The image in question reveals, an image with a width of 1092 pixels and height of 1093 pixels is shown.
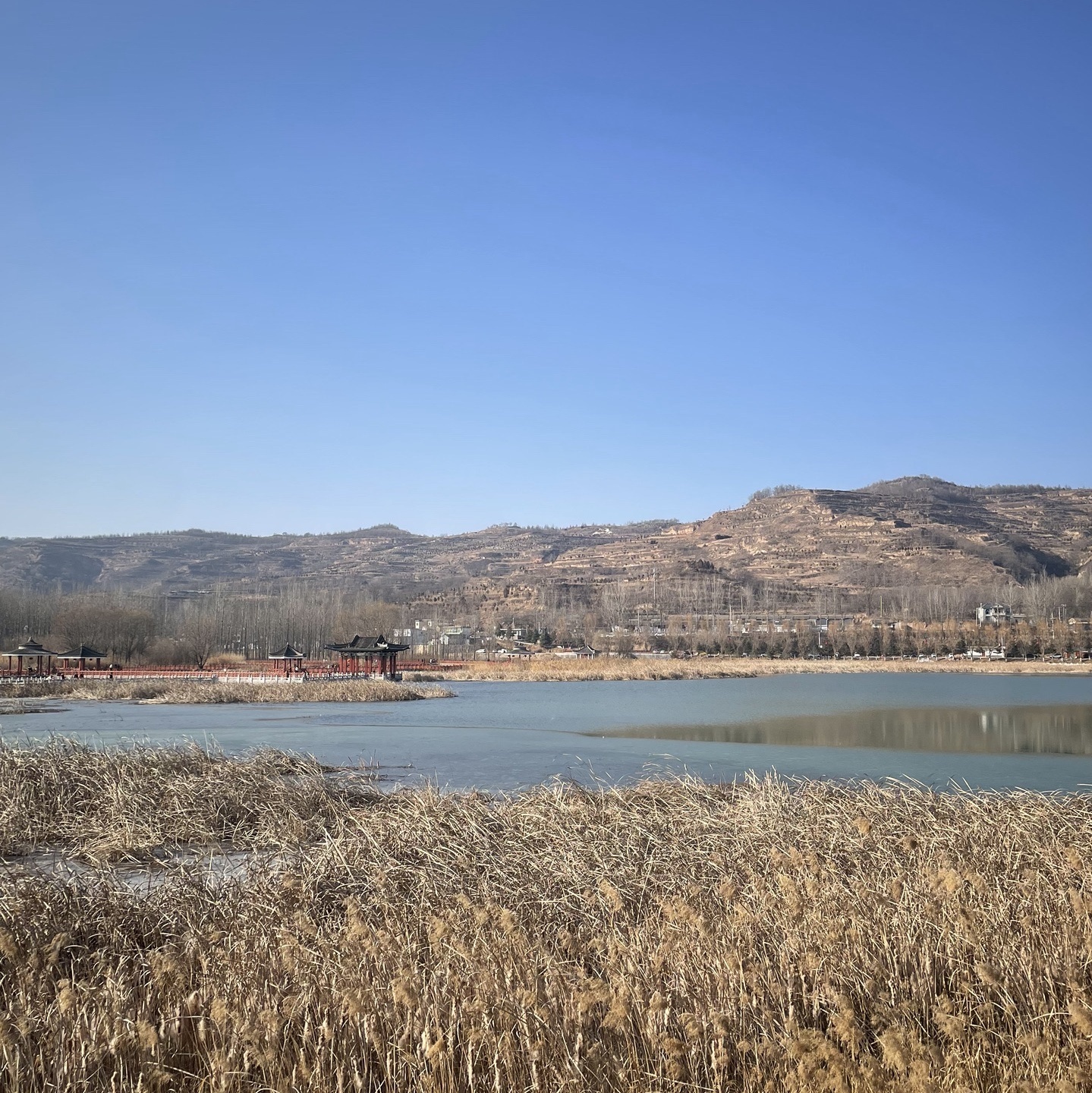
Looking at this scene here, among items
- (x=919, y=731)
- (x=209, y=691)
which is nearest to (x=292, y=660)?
(x=209, y=691)

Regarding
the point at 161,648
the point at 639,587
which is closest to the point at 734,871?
the point at 161,648

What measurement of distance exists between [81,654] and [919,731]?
47.7m

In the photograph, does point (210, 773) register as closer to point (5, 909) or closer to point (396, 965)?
point (5, 909)

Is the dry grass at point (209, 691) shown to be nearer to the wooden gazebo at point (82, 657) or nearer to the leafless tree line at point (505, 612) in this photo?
the wooden gazebo at point (82, 657)

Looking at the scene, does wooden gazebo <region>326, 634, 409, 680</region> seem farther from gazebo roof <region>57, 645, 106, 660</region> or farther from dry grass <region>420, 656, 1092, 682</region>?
gazebo roof <region>57, 645, 106, 660</region>

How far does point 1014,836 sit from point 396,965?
571 cm

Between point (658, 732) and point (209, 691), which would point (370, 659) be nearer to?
point (209, 691)

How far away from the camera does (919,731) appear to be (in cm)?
2870

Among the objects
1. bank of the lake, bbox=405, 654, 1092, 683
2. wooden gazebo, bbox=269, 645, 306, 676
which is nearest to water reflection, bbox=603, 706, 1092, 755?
bank of the lake, bbox=405, 654, 1092, 683

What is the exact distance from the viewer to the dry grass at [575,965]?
4160 millimetres

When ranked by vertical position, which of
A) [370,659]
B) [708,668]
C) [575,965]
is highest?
[575,965]

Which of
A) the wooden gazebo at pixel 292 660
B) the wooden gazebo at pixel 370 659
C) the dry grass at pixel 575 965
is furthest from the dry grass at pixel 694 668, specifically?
the dry grass at pixel 575 965

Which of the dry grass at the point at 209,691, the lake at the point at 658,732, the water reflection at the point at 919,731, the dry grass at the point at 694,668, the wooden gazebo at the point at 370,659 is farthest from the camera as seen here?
the dry grass at the point at 694,668

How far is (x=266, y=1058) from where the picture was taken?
13.4 ft
